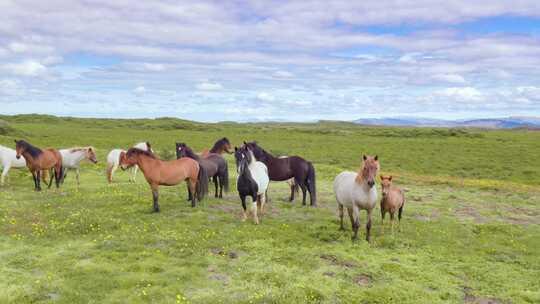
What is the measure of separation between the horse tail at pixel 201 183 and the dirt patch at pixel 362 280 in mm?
8358

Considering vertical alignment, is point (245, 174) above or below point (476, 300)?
above

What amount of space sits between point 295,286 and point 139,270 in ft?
11.4

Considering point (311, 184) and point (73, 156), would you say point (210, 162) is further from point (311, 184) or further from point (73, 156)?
point (73, 156)

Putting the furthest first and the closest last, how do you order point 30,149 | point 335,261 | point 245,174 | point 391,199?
point 30,149, point 245,174, point 391,199, point 335,261

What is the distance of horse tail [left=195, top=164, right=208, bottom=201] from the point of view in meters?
16.7

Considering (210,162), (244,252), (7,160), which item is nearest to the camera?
(244,252)

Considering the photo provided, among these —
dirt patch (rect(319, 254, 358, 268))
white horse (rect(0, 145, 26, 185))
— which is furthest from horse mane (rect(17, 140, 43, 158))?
dirt patch (rect(319, 254, 358, 268))

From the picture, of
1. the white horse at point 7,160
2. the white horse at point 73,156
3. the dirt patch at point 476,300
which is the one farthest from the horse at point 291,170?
the white horse at point 7,160

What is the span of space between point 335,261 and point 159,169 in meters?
7.14

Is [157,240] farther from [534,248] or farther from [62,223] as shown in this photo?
[534,248]

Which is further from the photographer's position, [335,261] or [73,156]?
[73,156]

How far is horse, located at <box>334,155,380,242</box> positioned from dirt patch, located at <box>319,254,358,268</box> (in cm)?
167

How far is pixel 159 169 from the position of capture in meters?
15.1

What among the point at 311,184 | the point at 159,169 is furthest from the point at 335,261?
the point at 159,169
